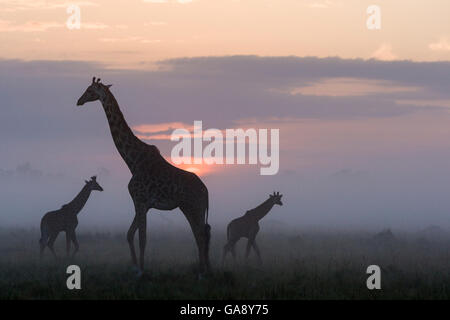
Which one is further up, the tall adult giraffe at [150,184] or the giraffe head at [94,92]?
the giraffe head at [94,92]

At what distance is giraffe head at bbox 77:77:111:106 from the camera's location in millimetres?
17578

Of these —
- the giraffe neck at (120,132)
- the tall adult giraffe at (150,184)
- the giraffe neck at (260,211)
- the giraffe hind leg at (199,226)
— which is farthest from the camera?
the giraffe neck at (260,211)

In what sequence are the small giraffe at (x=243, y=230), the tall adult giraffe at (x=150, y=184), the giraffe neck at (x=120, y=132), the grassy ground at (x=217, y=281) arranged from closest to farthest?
the grassy ground at (x=217, y=281) → the tall adult giraffe at (x=150, y=184) → the giraffe neck at (x=120, y=132) → the small giraffe at (x=243, y=230)

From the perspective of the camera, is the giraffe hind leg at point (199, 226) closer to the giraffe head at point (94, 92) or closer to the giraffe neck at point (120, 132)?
the giraffe neck at point (120, 132)

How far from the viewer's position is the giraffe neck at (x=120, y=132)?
17578mm

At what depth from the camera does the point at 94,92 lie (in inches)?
695

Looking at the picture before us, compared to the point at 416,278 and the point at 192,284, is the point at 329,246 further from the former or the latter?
the point at 192,284

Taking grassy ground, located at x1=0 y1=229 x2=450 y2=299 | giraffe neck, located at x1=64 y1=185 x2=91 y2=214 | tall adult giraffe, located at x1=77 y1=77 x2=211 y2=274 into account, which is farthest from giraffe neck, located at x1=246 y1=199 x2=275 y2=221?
tall adult giraffe, located at x1=77 y1=77 x2=211 y2=274

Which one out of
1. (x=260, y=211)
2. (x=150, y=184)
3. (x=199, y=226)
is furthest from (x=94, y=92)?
(x=260, y=211)

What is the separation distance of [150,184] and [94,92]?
8.46 feet

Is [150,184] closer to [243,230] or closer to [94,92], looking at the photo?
[94,92]

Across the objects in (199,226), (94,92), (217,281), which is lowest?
(217,281)

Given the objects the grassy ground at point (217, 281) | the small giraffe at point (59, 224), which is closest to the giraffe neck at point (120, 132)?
the grassy ground at point (217, 281)
